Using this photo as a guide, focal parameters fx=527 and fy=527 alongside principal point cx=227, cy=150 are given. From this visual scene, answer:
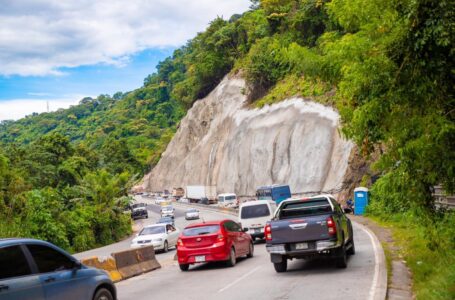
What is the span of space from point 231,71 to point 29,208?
55497 mm

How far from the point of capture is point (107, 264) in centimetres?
1609

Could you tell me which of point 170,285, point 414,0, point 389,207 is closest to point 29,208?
point 170,285

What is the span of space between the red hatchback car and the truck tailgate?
3.39m

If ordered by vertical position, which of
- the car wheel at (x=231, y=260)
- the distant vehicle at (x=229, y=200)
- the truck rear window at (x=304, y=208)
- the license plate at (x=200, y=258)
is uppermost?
the truck rear window at (x=304, y=208)

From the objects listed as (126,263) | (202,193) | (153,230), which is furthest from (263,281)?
(202,193)

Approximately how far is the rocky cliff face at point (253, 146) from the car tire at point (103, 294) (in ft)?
140

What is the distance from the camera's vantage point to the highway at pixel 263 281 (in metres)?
10.8

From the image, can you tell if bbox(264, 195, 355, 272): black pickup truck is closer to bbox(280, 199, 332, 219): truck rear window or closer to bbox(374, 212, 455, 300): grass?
bbox(280, 199, 332, 219): truck rear window

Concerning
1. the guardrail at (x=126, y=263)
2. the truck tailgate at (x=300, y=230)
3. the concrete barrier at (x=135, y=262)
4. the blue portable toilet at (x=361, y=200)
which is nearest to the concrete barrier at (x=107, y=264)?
the guardrail at (x=126, y=263)

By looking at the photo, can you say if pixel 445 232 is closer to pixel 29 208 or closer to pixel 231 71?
pixel 29 208

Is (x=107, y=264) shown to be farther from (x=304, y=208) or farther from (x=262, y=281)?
(x=304, y=208)

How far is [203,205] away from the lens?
71.9m

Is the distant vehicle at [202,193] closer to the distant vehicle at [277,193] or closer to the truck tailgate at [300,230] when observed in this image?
the distant vehicle at [277,193]

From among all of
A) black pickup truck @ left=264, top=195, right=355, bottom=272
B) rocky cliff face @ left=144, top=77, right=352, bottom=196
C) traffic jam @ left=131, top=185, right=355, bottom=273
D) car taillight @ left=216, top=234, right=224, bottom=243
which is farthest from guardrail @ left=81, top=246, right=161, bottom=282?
rocky cliff face @ left=144, top=77, right=352, bottom=196
